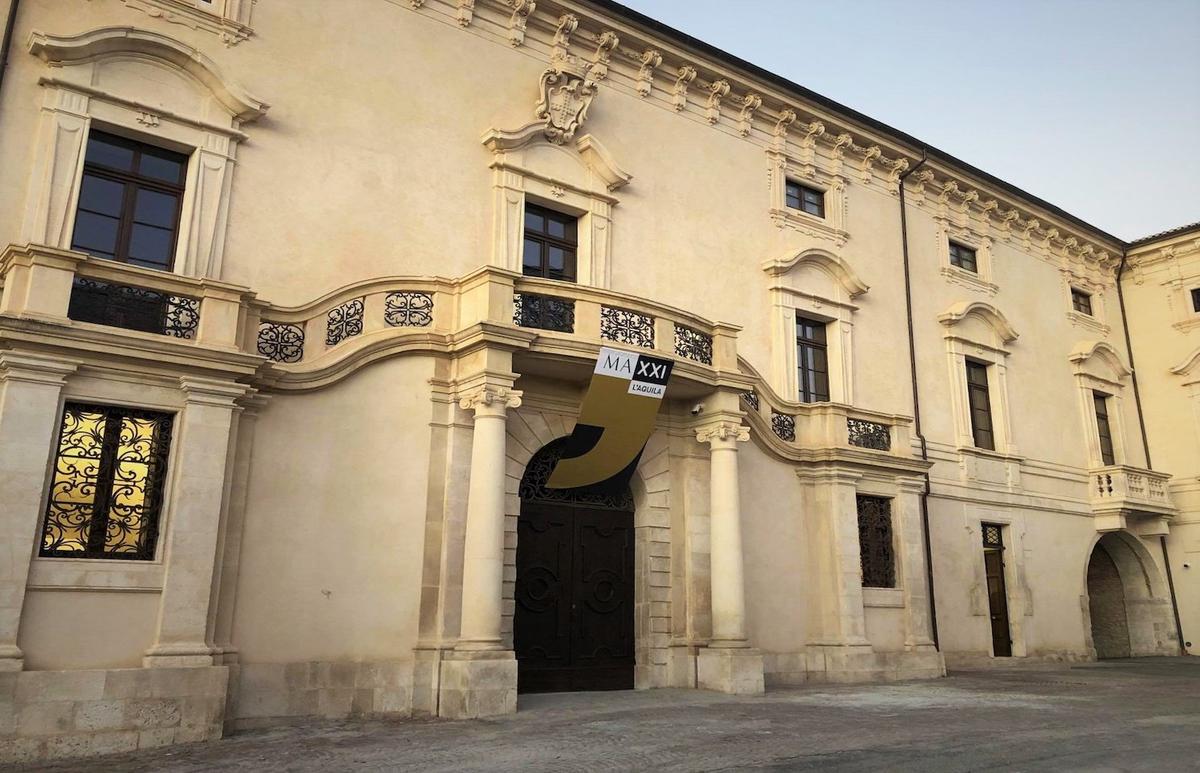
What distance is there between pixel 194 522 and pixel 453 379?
3.58 m

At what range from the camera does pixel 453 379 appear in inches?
469

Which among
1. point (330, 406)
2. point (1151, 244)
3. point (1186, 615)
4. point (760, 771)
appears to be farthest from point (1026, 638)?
point (330, 406)

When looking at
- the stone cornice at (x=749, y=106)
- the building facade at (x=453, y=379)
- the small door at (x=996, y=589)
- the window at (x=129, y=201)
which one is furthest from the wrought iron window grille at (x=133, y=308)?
the small door at (x=996, y=589)

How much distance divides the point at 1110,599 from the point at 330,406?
21672mm

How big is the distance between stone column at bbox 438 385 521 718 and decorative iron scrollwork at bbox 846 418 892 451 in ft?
24.9

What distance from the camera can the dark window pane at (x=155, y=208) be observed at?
11703 mm

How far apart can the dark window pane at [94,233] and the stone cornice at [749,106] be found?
19.1 feet

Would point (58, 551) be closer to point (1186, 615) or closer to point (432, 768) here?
point (432, 768)

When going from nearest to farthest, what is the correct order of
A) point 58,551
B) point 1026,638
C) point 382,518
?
point 58,551, point 382,518, point 1026,638

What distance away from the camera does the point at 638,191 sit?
16078mm

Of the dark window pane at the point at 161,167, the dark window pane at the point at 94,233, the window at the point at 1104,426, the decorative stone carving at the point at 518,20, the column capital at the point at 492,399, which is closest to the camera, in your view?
the dark window pane at the point at 94,233

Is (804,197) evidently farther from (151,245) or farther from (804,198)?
(151,245)

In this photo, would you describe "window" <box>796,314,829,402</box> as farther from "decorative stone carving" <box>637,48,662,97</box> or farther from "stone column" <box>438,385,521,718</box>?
"stone column" <box>438,385,521,718</box>

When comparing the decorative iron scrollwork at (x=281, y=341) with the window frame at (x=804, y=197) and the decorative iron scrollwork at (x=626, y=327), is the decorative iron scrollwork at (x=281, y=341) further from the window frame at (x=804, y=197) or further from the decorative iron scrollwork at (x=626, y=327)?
the window frame at (x=804, y=197)
